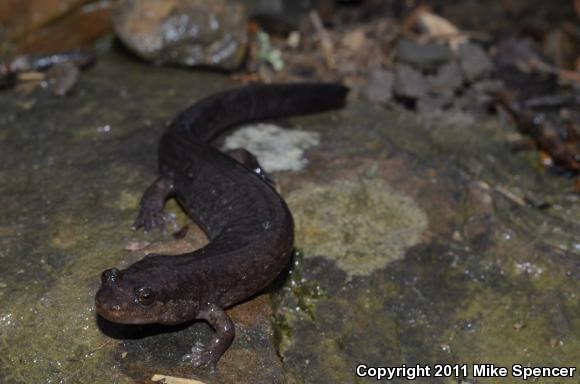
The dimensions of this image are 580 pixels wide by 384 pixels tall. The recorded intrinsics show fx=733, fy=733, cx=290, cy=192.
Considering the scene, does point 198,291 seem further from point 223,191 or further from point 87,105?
point 87,105

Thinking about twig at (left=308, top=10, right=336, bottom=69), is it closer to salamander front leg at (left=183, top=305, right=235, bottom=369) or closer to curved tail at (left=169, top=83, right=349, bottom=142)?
curved tail at (left=169, top=83, right=349, bottom=142)

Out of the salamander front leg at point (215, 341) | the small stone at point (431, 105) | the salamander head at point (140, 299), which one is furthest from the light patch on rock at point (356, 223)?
the small stone at point (431, 105)

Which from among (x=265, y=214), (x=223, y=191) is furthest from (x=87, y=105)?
(x=265, y=214)

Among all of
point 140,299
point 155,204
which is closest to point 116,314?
point 140,299

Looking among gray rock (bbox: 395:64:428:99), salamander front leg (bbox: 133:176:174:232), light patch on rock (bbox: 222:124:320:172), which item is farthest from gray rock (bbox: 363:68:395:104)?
salamander front leg (bbox: 133:176:174:232)

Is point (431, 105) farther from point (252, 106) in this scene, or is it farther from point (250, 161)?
point (250, 161)

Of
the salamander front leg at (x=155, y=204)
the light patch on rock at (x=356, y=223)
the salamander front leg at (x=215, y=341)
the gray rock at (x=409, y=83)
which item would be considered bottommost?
the gray rock at (x=409, y=83)

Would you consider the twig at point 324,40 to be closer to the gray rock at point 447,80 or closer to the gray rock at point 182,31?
the gray rock at point 182,31
